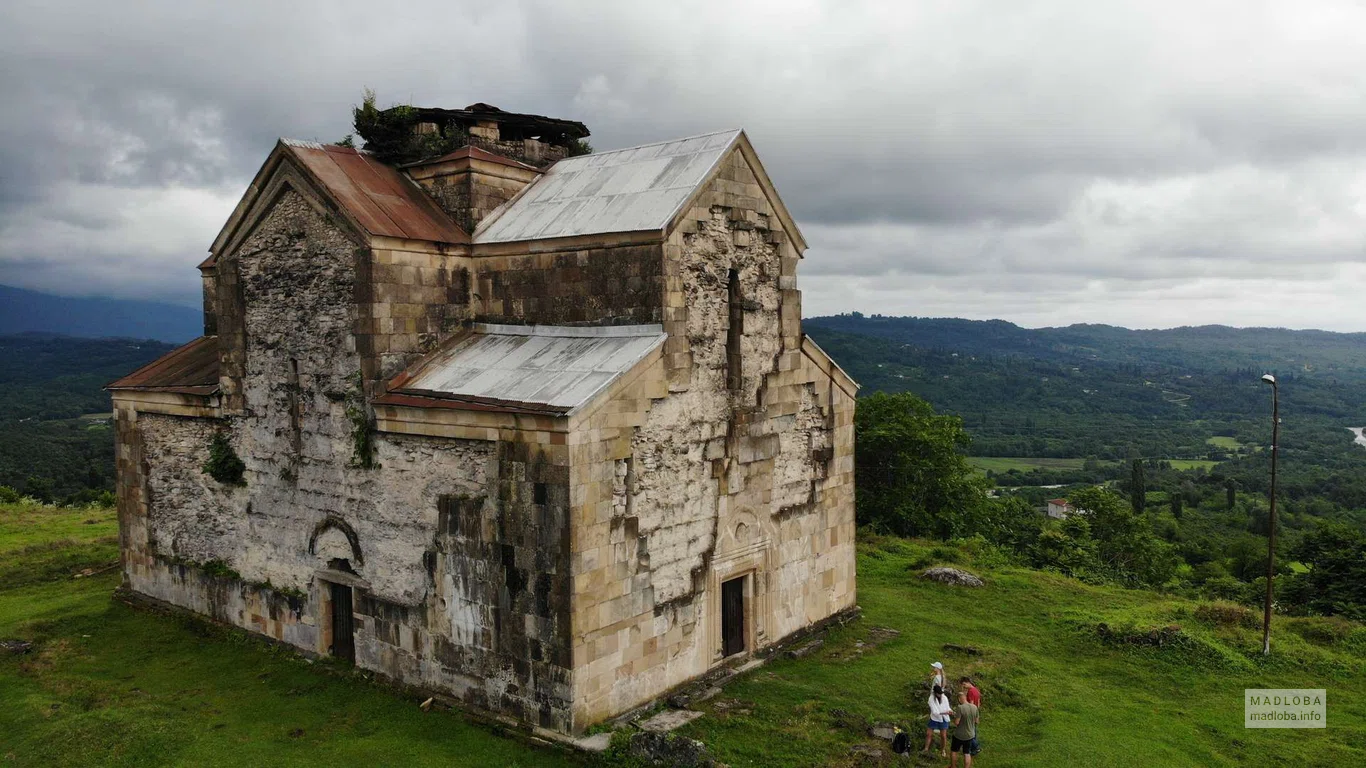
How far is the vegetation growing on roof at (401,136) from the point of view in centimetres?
1847

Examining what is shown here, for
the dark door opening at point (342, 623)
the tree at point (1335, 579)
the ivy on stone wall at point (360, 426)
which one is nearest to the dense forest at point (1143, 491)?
the tree at point (1335, 579)

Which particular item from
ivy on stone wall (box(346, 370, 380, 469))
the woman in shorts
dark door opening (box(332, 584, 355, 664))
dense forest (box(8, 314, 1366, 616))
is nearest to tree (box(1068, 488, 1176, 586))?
dense forest (box(8, 314, 1366, 616))

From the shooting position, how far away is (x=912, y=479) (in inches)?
1339

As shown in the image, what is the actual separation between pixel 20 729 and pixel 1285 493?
112 metres

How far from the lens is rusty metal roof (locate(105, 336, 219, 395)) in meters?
18.4

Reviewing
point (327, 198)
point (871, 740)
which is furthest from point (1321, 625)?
point (327, 198)

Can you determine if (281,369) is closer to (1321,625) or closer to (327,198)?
(327,198)

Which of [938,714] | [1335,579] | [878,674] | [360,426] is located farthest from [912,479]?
[360,426]

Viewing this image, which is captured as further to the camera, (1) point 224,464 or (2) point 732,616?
(1) point 224,464

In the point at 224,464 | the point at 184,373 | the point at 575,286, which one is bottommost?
the point at 224,464

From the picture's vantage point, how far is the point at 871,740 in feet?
42.5

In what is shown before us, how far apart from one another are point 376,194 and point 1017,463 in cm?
13430

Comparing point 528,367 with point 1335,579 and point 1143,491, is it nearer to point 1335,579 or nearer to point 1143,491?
point 1335,579

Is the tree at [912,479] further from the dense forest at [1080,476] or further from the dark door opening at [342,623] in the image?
the dark door opening at [342,623]
